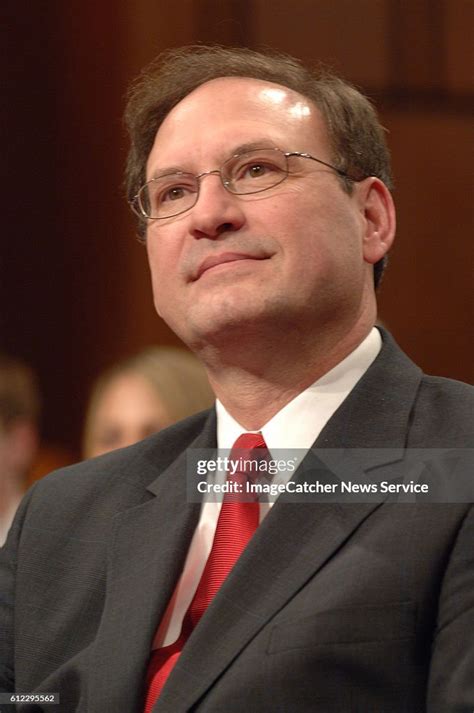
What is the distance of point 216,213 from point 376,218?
301 mm

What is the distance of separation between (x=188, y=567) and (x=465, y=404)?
0.44m

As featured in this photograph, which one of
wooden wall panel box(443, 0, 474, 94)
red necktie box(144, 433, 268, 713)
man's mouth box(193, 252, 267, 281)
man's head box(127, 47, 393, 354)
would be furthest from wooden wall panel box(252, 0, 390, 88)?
red necktie box(144, 433, 268, 713)

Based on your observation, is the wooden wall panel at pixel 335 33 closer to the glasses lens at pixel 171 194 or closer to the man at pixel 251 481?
the man at pixel 251 481

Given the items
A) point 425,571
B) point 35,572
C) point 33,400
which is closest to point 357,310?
point 425,571

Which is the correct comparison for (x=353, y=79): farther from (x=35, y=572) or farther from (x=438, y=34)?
(x=35, y=572)

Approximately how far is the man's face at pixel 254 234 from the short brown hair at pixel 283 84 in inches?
1.0

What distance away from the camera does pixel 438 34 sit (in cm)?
190

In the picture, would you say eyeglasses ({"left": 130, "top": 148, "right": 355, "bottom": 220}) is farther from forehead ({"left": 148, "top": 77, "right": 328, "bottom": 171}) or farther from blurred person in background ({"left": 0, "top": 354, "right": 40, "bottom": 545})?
blurred person in background ({"left": 0, "top": 354, "right": 40, "bottom": 545})

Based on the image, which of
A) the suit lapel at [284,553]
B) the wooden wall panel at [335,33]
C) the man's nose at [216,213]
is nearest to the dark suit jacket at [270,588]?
the suit lapel at [284,553]

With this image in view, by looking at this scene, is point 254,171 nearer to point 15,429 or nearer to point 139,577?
point 139,577

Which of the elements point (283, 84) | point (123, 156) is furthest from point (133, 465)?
point (123, 156)

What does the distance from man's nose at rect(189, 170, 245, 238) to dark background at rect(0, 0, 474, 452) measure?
457 mm

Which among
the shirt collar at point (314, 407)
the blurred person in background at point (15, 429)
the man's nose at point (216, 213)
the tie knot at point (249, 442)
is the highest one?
the man's nose at point (216, 213)

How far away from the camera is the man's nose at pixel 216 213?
1.48 metres
